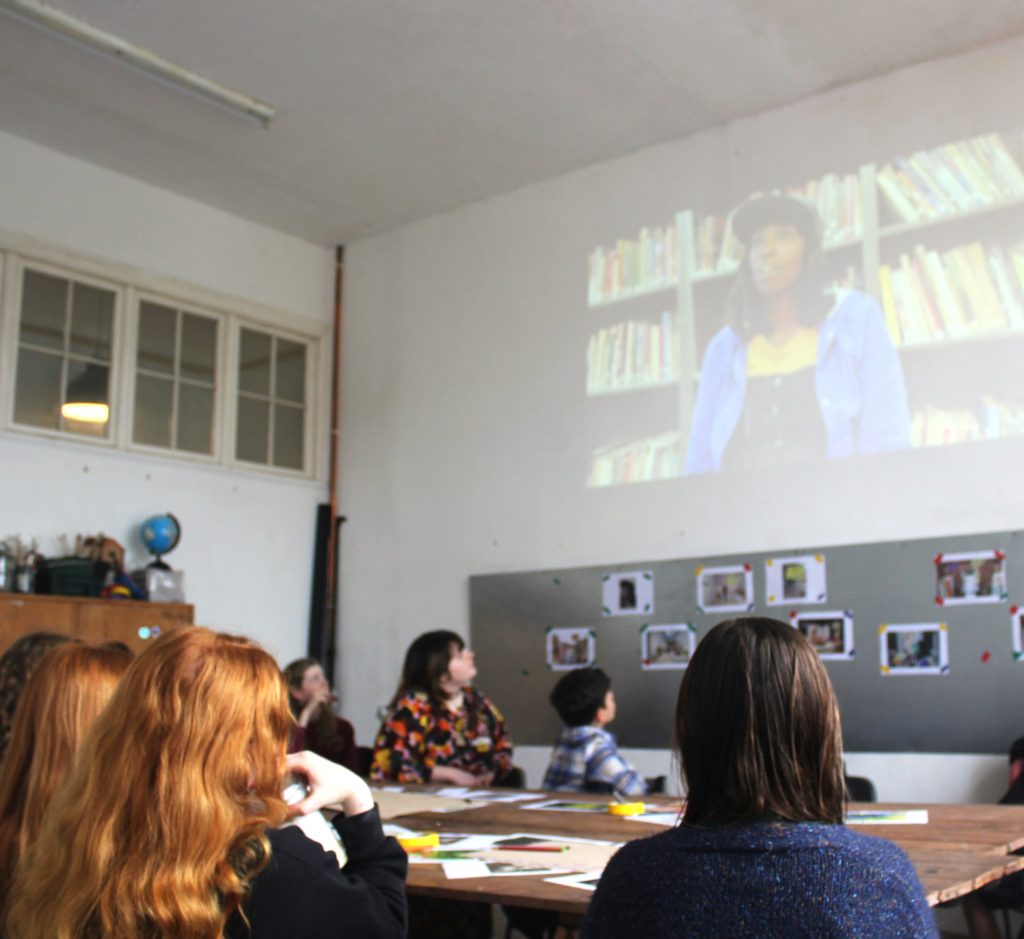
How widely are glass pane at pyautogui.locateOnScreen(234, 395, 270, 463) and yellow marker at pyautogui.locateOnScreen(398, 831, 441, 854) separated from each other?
14.6 ft

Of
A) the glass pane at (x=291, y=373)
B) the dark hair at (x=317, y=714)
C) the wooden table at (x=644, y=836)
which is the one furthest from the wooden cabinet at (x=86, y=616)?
the wooden table at (x=644, y=836)

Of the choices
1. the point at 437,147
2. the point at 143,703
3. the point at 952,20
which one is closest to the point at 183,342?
the point at 437,147

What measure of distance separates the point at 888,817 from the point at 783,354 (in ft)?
9.33

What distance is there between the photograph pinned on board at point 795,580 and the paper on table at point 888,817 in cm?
204

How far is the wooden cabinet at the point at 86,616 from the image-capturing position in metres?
5.23

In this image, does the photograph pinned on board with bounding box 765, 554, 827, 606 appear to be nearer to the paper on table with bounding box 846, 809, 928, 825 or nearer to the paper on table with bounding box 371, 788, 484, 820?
the paper on table with bounding box 846, 809, 928, 825

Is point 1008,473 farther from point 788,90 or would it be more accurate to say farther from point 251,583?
point 251,583

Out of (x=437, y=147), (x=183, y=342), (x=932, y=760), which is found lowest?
(x=932, y=760)

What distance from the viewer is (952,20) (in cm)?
486

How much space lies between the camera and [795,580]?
5273 millimetres

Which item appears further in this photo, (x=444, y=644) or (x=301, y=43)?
(x=301, y=43)

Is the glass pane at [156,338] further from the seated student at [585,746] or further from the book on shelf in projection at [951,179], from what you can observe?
the book on shelf in projection at [951,179]

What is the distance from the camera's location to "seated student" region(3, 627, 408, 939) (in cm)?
141

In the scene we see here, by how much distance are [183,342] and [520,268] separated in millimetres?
1999
